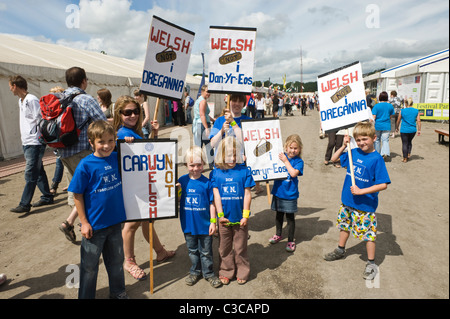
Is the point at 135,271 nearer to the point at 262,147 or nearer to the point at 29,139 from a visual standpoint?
the point at 262,147

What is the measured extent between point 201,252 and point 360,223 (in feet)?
6.65

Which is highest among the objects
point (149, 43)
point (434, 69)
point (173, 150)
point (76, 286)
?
point (434, 69)

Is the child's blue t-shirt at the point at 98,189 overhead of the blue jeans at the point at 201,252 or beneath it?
overhead

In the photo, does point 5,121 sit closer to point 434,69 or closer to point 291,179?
point 291,179

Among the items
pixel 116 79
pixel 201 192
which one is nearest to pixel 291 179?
pixel 201 192

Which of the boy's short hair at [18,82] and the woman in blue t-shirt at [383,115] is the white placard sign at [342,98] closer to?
the boy's short hair at [18,82]

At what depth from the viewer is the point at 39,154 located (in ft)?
17.6

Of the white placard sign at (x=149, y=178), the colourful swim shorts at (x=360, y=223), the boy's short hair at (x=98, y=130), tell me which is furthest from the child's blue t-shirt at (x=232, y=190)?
the colourful swim shorts at (x=360, y=223)

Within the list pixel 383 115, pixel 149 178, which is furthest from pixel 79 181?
pixel 383 115

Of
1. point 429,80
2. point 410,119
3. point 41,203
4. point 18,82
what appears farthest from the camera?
point 429,80

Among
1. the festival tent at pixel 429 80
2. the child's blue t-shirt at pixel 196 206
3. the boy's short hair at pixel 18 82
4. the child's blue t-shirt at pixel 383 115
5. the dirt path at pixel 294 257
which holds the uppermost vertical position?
the festival tent at pixel 429 80

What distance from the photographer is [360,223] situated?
3.43m

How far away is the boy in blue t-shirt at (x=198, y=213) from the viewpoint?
10.1 ft

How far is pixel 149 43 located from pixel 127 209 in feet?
6.50
